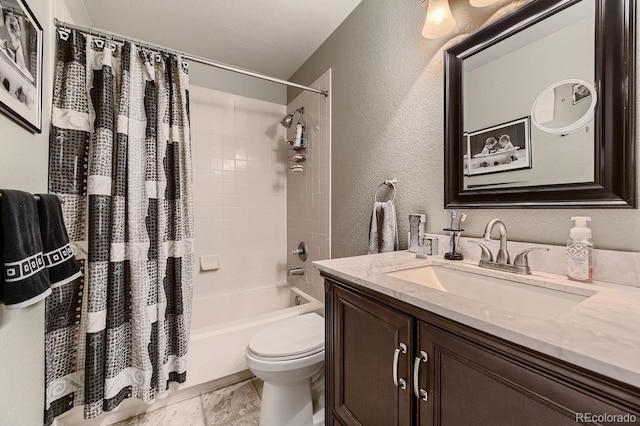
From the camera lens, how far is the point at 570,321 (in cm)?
46

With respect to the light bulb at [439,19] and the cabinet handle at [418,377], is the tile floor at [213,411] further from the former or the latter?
the light bulb at [439,19]

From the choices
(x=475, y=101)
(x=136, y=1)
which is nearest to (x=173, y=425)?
(x=475, y=101)

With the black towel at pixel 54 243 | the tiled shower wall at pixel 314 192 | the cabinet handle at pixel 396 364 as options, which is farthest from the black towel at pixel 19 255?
the tiled shower wall at pixel 314 192

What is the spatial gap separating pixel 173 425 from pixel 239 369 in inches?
16.0

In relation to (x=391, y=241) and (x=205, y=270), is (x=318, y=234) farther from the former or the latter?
(x=205, y=270)

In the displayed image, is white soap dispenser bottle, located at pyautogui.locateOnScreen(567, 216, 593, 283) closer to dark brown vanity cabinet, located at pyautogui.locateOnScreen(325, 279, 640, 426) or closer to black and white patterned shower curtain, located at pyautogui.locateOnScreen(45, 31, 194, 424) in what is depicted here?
dark brown vanity cabinet, located at pyautogui.locateOnScreen(325, 279, 640, 426)

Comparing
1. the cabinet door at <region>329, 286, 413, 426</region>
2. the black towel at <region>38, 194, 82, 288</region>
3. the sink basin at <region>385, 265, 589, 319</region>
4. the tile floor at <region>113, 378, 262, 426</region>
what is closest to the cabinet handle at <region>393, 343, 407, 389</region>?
the cabinet door at <region>329, 286, 413, 426</region>

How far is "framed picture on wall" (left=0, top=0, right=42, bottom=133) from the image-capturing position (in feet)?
2.26

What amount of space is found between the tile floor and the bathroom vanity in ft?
2.62

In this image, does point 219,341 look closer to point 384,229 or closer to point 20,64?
point 384,229

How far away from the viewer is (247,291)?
2.39 meters

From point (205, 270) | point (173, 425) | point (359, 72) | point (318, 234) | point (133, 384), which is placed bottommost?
point (173, 425)

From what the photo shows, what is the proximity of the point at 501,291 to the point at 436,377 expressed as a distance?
0.42m

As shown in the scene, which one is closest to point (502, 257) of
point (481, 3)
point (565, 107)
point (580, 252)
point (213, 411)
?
point (580, 252)
